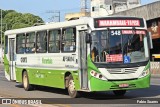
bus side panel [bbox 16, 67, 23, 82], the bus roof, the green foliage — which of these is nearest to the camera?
the bus roof

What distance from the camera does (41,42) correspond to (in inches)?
765

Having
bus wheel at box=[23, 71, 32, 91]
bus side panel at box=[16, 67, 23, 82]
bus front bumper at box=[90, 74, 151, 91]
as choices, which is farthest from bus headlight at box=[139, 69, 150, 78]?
bus side panel at box=[16, 67, 23, 82]

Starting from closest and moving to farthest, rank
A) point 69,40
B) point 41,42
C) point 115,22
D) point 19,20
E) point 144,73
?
point 115,22 < point 144,73 < point 69,40 < point 41,42 < point 19,20

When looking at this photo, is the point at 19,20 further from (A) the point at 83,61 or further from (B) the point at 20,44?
(A) the point at 83,61

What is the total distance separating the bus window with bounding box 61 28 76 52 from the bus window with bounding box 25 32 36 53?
3202mm

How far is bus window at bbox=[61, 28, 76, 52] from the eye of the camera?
1658cm

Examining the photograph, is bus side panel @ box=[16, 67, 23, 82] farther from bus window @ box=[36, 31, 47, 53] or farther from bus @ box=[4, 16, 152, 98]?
bus @ box=[4, 16, 152, 98]

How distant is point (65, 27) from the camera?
682 inches

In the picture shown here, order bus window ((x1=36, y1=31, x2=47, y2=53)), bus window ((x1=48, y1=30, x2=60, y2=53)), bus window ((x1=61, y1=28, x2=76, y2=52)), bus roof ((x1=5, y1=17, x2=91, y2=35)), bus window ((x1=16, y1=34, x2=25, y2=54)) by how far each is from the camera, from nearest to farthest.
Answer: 1. bus roof ((x1=5, y1=17, x2=91, y2=35))
2. bus window ((x1=61, y1=28, x2=76, y2=52))
3. bus window ((x1=48, y1=30, x2=60, y2=53))
4. bus window ((x1=36, y1=31, x2=47, y2=53))
5. bus window ((x1=16, y1=34, x2=25, y2=54))

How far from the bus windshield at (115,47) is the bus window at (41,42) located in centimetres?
413

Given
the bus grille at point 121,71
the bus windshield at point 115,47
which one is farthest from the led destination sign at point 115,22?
the bus grille at point 121,71

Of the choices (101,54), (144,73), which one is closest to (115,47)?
(101,54)

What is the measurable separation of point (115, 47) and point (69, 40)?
88.3 inches

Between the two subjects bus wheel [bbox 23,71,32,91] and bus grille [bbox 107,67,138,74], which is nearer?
bus grille [bbox 107,67,138,74]
